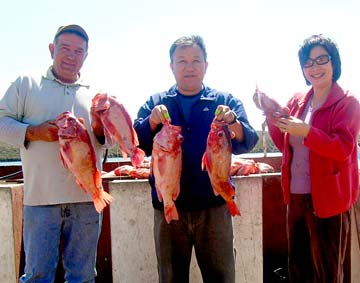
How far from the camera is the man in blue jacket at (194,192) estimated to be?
→ 152 inches

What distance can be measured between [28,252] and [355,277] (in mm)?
3987

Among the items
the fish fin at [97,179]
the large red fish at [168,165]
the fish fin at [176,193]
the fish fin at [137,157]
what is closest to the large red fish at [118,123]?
the fish fin at [137,157]

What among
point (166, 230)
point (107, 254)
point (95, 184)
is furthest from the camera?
point (107, 254)

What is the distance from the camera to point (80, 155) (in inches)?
142

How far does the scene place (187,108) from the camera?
3.99 metres

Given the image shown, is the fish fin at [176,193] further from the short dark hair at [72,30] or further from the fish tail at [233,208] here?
the short dark hair at [72,30]

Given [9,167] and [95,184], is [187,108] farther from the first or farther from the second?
[9,167]

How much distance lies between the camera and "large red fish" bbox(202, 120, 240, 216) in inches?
145

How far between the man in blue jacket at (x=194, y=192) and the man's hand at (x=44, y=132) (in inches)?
31.0

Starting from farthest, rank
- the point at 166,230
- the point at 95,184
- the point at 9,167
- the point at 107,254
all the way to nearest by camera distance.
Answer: the point at 9,167 → the point at 107,254 → the point at 166,230 → the point at 95,184

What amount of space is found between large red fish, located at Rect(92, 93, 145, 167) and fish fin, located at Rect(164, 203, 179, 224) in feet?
1.59

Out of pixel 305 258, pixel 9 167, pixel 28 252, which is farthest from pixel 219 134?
pixel 9 167

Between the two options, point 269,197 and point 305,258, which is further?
point 269,197

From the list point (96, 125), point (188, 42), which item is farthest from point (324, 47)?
point (96, 125)
